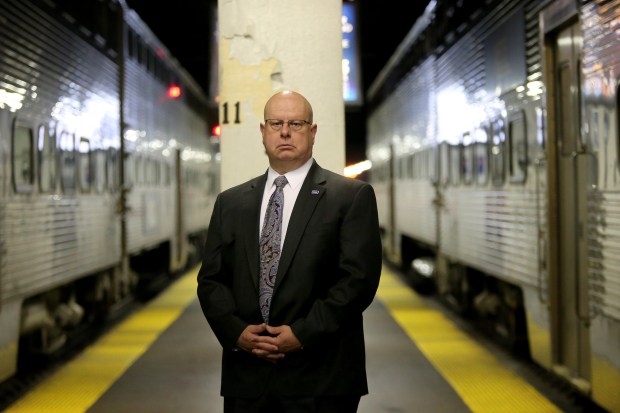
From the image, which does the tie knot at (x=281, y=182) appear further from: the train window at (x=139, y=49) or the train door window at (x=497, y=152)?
the train window at (x=139, y=49)

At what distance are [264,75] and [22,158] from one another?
10.4ft

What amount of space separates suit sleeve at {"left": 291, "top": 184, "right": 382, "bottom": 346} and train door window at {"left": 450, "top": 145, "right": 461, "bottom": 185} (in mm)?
7178

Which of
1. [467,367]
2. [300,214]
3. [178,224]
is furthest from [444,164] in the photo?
[300,214]

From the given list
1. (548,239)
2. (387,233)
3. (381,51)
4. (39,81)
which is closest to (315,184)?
(548,239)

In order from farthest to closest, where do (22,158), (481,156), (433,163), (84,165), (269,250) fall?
(433,163), (84,165), (481,156), (22,158), (269,250)

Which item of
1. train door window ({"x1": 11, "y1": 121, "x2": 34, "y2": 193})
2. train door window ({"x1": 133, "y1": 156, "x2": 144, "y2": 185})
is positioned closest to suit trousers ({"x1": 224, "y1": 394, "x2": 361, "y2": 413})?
train door window ({"x1": 11, "y1": 121, "x2": 34, "y2": 193})

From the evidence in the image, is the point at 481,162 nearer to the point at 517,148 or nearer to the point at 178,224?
the point at 517,148

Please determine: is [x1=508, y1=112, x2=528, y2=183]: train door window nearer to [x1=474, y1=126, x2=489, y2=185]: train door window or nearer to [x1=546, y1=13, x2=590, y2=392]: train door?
[x1=546, y1=13, x2=590, y2=392]: train door

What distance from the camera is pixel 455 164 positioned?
10.2 meters

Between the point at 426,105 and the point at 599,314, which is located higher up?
the point at 426,105

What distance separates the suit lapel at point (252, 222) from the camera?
2920 mm

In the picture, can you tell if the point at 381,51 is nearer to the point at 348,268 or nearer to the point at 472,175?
the point at 472,175

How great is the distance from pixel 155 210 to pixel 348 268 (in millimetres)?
11012

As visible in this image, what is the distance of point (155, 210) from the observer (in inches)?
534
